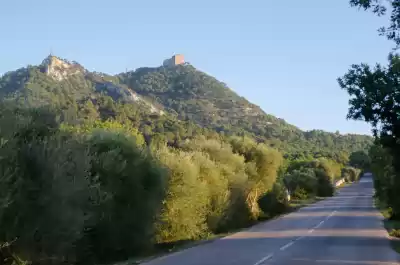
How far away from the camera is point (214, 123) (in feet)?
431

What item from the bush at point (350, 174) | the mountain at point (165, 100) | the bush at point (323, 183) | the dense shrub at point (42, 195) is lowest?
the dense shrub at point (42, 195)

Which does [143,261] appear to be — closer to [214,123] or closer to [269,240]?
[269,240]

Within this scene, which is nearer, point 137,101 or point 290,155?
point 137,101

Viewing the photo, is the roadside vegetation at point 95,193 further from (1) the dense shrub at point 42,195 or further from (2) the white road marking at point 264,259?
(2) the white road marking at point 264,259

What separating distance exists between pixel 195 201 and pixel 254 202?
21466mm

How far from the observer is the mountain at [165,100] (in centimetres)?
8762

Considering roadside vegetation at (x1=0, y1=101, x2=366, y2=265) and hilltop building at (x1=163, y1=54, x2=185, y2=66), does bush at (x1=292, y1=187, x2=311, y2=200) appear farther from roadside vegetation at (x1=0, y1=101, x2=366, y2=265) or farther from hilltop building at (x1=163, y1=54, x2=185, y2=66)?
hilltop building at (x1=163, y1=54, x2=185, y2=66)

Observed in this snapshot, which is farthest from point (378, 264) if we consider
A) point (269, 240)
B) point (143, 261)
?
point (269, 240)

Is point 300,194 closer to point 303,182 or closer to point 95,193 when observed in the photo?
point 303,182

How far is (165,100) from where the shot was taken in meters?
145

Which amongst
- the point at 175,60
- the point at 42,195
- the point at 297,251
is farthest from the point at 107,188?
the point at 175,60

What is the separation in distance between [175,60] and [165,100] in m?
→ 38.1

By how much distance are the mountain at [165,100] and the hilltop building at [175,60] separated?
3585 mm

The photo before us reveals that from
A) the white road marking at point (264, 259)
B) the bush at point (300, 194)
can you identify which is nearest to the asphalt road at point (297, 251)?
the white road marking at point (264, 259)
